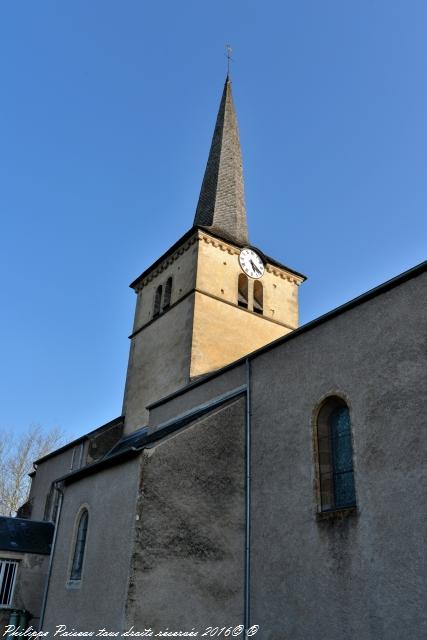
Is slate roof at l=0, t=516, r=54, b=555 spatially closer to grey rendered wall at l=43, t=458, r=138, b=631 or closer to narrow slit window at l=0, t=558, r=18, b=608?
narrow slit window at l=0, t=558, r=18, b=608

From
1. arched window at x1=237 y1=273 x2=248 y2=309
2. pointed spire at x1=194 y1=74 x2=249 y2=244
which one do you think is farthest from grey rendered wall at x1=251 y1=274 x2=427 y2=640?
pointed spire at x1=194 y1=74 x2=249 y2=244

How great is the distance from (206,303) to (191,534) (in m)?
9.32

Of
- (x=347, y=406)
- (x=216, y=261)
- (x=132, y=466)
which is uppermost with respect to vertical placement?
(x=216, y=261)

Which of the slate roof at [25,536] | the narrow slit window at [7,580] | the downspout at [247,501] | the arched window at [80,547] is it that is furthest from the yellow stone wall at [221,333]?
the narrow slit window at [7,580]

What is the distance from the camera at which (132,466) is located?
9758 mm

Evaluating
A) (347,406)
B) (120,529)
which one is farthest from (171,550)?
(347,406)

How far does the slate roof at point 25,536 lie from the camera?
14.8 metres

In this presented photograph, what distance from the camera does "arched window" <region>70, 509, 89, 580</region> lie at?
10.7 m

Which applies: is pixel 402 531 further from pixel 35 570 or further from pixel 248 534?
pixel 35 570

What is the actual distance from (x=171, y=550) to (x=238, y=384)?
384 centimetres

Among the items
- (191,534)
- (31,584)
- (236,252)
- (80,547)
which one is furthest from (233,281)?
(31,584)

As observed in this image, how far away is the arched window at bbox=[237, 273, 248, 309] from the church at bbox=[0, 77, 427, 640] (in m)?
6.24

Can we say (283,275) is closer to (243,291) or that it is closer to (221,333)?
(243,291)

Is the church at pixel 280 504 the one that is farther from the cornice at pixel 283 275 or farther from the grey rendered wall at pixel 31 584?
the cornice at pixel 283 275
